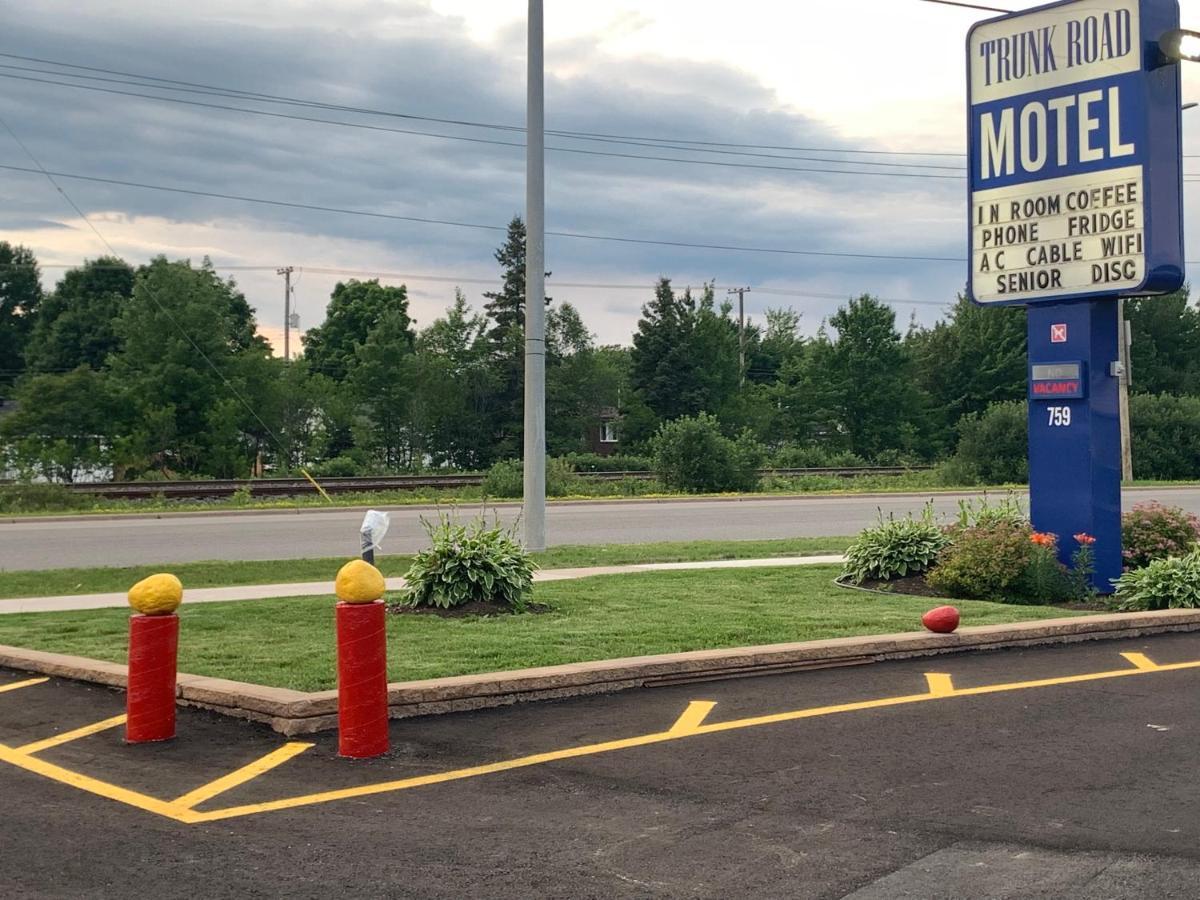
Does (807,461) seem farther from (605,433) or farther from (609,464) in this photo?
(605,433)

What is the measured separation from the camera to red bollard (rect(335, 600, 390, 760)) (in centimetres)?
652

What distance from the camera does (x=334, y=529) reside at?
22.3 metres

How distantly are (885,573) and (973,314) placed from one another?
2493 inches

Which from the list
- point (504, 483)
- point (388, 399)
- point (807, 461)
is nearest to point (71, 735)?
point (504, 483)

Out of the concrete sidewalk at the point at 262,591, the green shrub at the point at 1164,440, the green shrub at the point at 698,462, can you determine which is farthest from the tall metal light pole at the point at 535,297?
the green shrub at the point at 1164,440

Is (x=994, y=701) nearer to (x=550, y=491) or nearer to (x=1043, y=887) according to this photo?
(x=1043, y=887)

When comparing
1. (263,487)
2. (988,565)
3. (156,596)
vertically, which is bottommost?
(988,565)

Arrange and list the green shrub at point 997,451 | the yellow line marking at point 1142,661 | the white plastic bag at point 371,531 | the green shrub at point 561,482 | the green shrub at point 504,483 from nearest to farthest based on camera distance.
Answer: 1. the yellow line marking at point 1142,661
2. the white plastic bag at point 371,531
3. the green shrub at point 504,483
4. the green shrub at point 561,482
5. the green shrub at point 997,451

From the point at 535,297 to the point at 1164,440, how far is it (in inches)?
1409

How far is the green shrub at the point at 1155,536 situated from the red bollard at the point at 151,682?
31.1 feet

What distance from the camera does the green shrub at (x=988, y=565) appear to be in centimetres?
1209

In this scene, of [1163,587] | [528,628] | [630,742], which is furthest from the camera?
[1163,587]

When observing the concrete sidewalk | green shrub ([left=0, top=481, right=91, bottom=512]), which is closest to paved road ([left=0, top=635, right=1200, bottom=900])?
the concrete sidewalk

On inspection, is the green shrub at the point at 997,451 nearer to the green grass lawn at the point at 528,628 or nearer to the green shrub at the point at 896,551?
the green shrub at the point at 896,551
